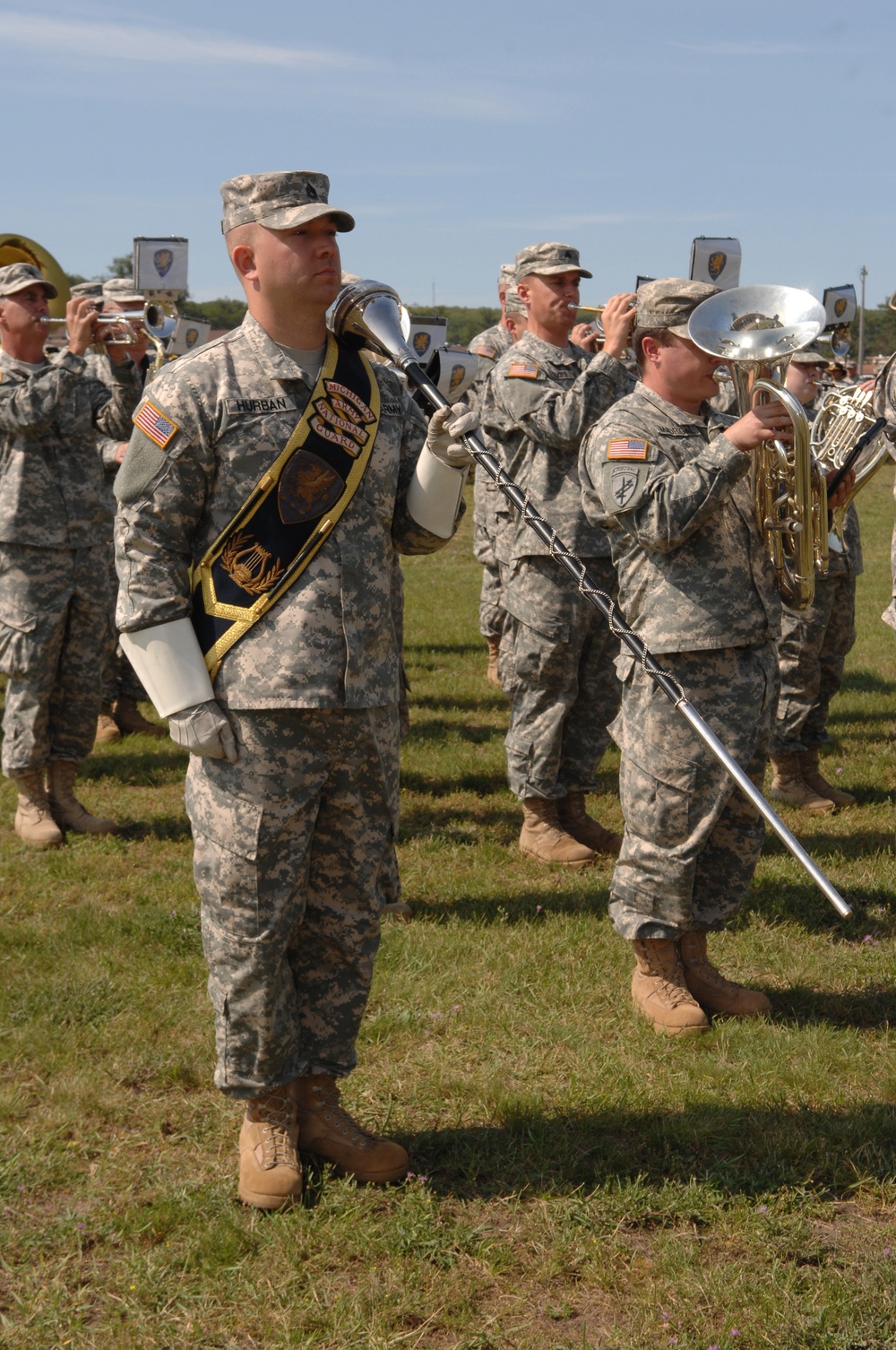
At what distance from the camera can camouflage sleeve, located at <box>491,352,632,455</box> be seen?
5.86 metres

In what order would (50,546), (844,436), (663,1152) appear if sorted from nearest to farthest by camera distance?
(663,1152), (844,436), (50,546)

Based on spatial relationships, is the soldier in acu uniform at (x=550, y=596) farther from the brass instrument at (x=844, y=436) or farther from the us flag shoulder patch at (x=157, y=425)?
the us flag shoulder patch at (x=157, y=425)

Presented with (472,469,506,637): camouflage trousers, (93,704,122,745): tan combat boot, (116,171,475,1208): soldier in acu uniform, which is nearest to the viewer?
(116,171,475,1208): soldier in acu uniform

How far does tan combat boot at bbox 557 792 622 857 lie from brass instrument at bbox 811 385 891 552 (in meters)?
1.83

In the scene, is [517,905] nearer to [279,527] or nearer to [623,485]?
[623,485]

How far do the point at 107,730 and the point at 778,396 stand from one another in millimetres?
5977

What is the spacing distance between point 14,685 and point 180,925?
1971 millimetres

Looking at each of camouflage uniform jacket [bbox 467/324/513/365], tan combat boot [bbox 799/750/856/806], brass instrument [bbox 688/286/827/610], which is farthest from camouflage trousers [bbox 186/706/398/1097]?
camouflage uniform jacket [bbox 467/324/513/365]

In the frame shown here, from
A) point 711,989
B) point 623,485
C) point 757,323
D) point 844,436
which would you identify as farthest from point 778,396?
point 844,436

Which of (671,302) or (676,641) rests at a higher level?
(671,302)

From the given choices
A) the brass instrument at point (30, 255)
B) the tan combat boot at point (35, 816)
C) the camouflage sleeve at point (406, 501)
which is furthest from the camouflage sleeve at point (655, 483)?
the brass instrument at point (30, 255)

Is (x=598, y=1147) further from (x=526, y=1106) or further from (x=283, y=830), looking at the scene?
(x=283, y=830)

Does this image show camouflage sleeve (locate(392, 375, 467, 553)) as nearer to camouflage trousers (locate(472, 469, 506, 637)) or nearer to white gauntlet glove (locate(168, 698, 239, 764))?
white gauntlet glove (locate(168, 698, 239, 764))

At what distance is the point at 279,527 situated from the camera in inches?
136
